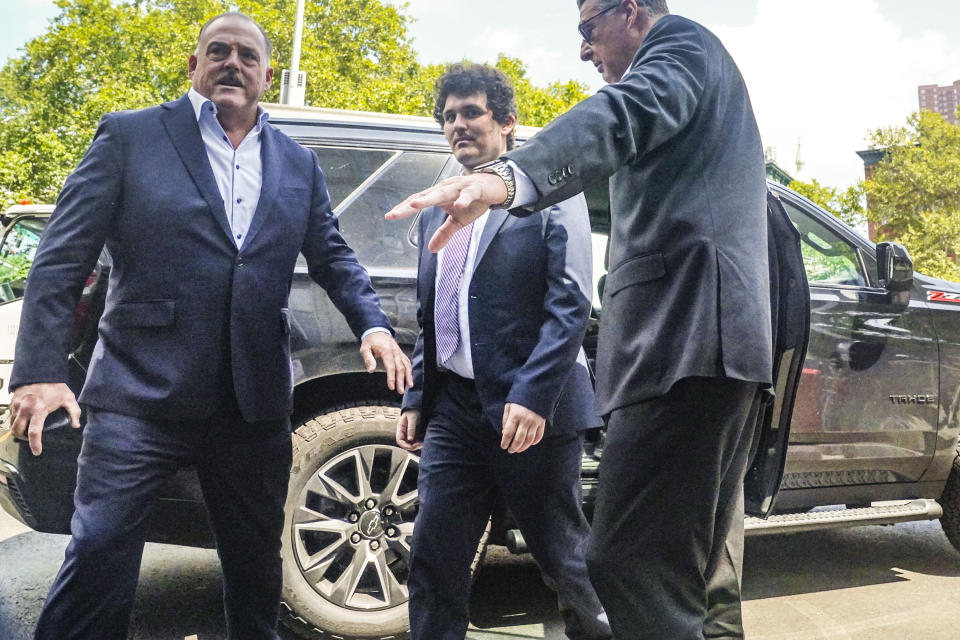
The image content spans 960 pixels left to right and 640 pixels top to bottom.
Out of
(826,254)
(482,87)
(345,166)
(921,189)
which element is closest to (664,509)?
(482,87)

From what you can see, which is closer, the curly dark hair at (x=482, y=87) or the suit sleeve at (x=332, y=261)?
the suit sleeve at (x=332, y=261)

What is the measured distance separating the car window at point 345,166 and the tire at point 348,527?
0.87 m

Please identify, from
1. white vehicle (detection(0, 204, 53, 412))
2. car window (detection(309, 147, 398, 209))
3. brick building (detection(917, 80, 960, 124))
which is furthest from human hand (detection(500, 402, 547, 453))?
brick building (detection(917, 80, 960, 124))

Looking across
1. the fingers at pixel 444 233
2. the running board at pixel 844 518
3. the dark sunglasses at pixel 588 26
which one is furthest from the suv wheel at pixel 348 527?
the fingers at pixel 444 233

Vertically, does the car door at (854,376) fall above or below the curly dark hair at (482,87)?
below

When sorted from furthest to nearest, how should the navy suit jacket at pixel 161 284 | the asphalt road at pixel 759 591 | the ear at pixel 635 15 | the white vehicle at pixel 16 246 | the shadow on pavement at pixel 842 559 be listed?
1. the white vehicle at pixel 16 246
2. the shadow on pavement at pixel 842 559
3. the asphalt road at pixel 759 591
4. the navy suit jacket at pixel 161 284
5. the ear at pixel 635 15

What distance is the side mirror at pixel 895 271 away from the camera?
426cm

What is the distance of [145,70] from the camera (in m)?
29.4

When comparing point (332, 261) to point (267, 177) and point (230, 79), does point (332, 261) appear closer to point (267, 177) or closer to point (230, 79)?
point (267, 177)

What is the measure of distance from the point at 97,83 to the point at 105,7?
2.68 meters

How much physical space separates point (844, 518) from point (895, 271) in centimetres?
119

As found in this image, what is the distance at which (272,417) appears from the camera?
2.53 metres

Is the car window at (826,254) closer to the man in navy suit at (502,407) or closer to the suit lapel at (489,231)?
the man in navy suit at (502,407)

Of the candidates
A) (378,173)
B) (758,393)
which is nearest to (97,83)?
(378,173)
